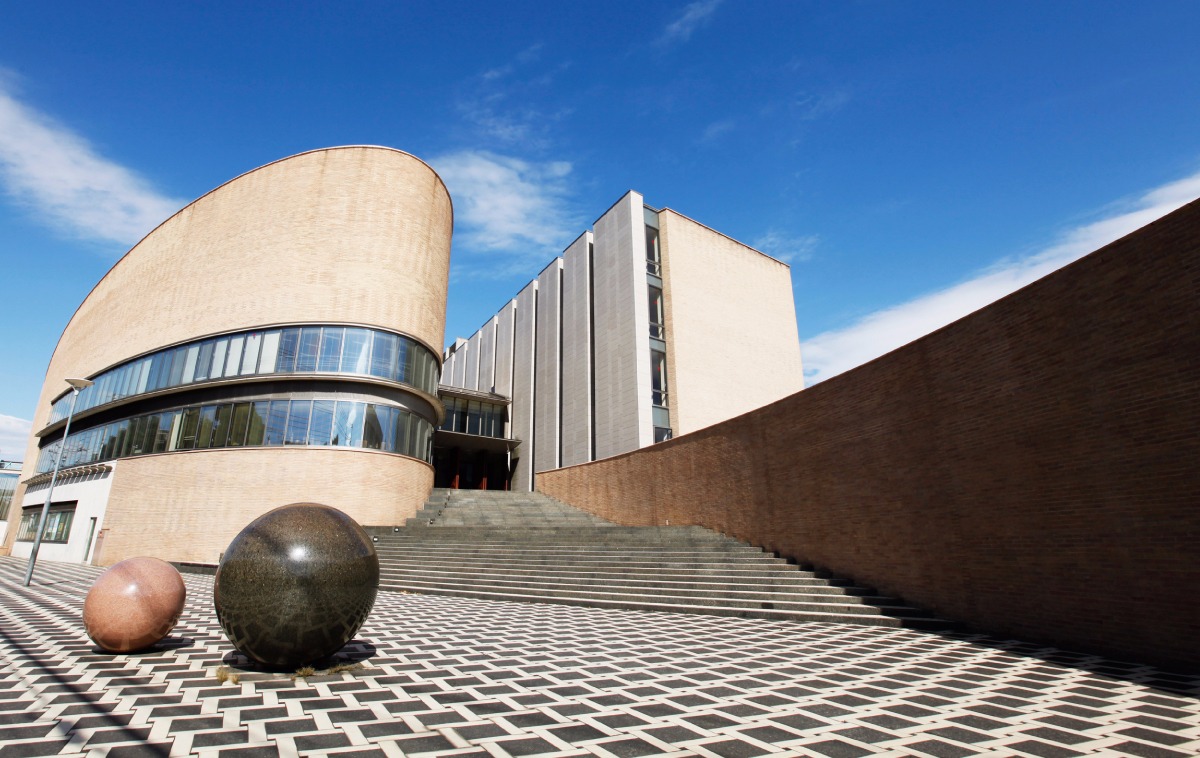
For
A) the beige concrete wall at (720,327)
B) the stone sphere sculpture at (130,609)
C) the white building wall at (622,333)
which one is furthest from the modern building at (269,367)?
the stone sphere sculpture at (130,609)

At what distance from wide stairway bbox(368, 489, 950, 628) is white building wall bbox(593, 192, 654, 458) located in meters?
11.8

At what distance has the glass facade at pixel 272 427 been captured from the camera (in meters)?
21.9

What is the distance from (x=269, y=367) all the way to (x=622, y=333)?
16.9 metres

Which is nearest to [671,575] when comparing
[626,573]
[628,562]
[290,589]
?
[626,573]

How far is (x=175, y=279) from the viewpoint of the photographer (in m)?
25.9

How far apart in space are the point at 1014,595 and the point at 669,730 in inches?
281

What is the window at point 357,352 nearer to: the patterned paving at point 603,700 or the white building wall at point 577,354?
the white building wall at point 577,354

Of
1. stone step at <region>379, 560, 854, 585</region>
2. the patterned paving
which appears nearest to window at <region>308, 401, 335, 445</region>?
stone step at <region>379, 560, 854, 585</region>

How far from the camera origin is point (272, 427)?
21844 mm

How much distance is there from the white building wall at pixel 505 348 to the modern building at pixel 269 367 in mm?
15291

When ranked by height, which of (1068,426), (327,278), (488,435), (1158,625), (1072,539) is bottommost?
(1158,625)

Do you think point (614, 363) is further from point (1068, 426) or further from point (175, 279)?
point (1068, 426)

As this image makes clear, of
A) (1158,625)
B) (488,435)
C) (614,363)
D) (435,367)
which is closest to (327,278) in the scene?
(435,367)

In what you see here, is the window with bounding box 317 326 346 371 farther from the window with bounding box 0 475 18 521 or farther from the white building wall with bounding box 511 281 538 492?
the window with bounding box 0 475 18 521
